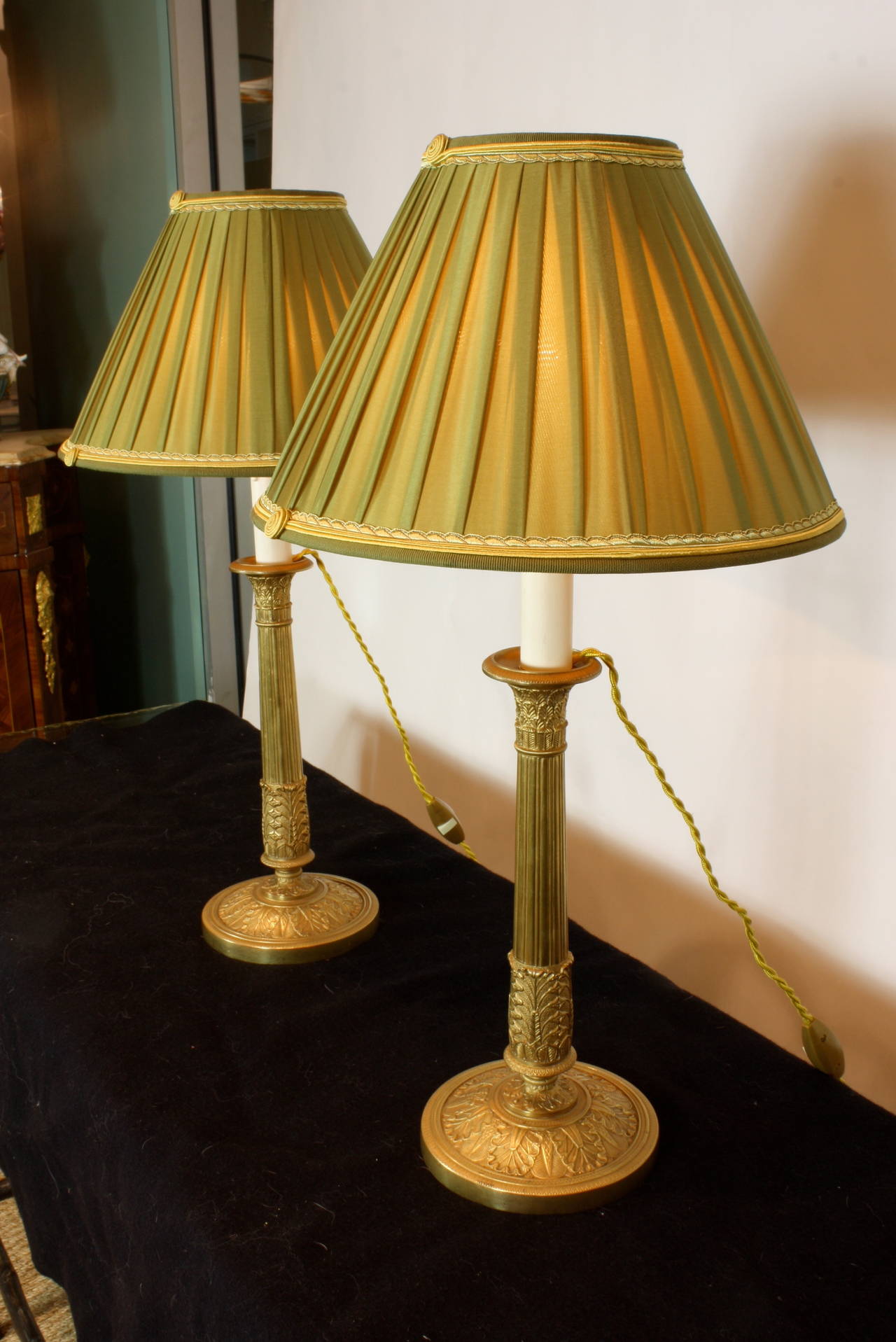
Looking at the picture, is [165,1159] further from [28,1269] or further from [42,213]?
[42,213]

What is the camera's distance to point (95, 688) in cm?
282

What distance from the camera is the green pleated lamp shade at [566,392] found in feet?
1.77

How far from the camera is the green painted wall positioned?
228 cm

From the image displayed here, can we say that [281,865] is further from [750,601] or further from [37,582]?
[37,582]

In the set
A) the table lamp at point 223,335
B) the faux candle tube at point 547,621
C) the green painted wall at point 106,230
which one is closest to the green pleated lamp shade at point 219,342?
the table lamp at point 223,335

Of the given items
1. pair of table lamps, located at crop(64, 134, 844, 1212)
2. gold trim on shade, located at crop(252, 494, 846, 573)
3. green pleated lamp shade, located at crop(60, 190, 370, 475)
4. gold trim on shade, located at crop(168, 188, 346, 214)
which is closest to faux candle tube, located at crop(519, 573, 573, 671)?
pair of table lamps, located at crop(64, 134, 844, 1212)

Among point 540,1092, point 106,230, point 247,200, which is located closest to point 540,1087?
point 540,1092

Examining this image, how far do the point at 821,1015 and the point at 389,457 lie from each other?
65 cm

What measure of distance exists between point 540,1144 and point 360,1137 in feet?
0.43

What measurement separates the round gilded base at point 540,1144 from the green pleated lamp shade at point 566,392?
1.33 feet

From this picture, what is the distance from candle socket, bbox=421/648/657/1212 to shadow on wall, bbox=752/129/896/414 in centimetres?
35

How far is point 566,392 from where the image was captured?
0.55m

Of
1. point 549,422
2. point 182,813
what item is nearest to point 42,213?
point 182,813

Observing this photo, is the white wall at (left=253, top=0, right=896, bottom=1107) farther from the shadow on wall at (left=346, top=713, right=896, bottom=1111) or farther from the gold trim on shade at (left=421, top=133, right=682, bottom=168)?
the gold trim on shade at (left=421, top=133, right=682, bottom=168)
